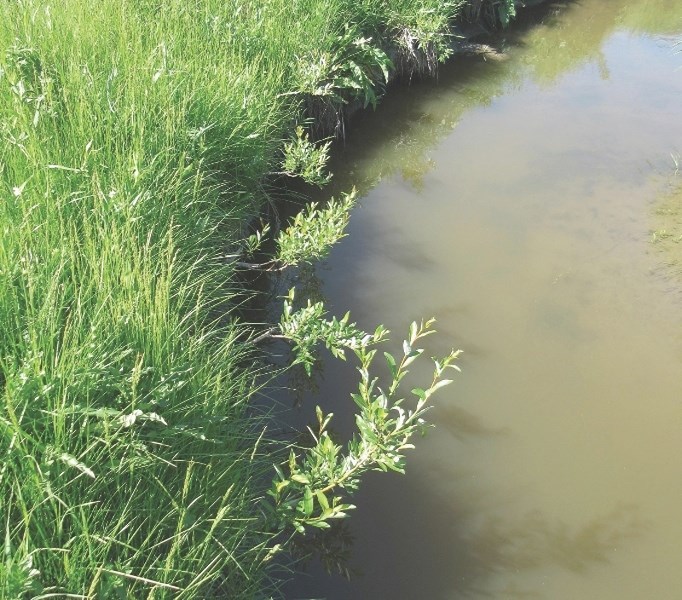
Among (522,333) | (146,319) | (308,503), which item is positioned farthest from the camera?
(522,333)

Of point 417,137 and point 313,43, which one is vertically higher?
point 313,43

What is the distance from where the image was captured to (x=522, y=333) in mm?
3824

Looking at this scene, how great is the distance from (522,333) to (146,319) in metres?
2.45

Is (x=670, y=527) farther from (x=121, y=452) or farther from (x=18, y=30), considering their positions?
(x=18, y=30)

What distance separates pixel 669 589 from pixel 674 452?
769 millimetres

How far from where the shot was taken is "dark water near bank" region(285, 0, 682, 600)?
2.67 meters

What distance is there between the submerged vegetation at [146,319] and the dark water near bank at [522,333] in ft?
1.28

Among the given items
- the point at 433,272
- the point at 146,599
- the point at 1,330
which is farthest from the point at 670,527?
the point at 1,330

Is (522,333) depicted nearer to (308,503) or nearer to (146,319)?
(308,503)

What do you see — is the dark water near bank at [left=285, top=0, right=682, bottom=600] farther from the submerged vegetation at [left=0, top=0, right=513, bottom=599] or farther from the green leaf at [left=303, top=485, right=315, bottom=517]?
A: the green leaf at [left=303, top=485, right=315, bottom=517]

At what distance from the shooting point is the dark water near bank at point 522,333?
2.67 meters

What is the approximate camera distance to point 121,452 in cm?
173

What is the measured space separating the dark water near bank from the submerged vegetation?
0.39 m

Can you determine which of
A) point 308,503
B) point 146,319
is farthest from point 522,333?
point 146,319
